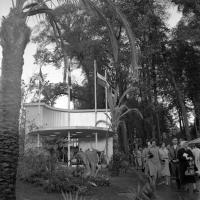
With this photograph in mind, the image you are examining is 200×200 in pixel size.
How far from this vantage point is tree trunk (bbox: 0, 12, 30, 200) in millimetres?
7875

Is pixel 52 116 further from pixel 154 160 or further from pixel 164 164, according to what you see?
pixel 164 164

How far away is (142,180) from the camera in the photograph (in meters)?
4.47

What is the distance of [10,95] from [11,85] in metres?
0.23

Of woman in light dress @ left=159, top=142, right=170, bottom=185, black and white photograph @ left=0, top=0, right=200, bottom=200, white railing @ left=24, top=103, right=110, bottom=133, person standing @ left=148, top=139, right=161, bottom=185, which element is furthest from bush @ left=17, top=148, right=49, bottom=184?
white railing @ left=24, top=103, right=110, bottom=133

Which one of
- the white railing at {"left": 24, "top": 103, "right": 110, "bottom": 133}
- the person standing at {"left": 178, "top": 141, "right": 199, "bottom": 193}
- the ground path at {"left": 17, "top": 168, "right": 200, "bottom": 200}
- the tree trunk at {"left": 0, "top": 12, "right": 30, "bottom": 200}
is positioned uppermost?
the white railing at {"left": 24, "top": 103, "right": 110, "bottom": 133}

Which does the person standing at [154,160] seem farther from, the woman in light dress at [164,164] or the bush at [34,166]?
the bush at [34,166]

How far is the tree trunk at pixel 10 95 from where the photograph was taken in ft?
25.8

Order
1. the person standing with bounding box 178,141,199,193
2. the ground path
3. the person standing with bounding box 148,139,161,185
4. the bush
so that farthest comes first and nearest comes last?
1. the bush
2. the person standing with bounding box 148,139,161,185
3. the ground path
4. the person standing with bounding box 178,141,199,193

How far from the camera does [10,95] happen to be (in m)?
8.20

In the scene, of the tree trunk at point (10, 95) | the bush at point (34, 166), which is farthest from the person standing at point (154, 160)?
the tree trunk at point (10, 95)

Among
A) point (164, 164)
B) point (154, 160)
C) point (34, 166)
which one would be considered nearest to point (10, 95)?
point (154, 160)

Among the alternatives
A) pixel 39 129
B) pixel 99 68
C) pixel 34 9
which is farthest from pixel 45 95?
pixel 34 9

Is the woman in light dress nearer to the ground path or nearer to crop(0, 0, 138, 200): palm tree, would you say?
the ground path

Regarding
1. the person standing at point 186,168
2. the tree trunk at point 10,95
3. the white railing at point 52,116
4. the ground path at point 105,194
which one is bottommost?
the ground path at point 105,194
